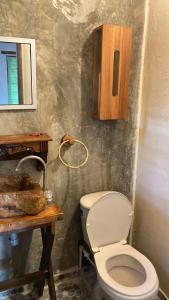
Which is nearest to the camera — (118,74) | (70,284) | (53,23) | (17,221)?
(17,221)

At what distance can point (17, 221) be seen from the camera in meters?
1.32

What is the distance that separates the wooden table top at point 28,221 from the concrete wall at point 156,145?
775 millimetres

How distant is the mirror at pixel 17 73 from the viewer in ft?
4.74

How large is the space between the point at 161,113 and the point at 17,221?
114 centimetres

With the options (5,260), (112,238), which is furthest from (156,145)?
(5,260)

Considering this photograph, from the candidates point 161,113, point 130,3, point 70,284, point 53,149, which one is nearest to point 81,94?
point 53,149

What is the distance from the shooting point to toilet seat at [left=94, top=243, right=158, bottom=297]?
1.39m

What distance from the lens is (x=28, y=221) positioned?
1.33m

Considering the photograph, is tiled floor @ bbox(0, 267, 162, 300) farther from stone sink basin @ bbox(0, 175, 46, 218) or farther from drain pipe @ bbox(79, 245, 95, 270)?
stone sink basin @ bbox(0, 175, 46, 218)

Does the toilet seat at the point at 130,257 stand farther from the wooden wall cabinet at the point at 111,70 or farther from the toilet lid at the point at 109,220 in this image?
the wooden wall cabinet at the point at 111,70

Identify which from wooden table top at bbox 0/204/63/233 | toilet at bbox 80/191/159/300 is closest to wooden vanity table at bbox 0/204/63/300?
wooden table top at bbox 0/204/63/233

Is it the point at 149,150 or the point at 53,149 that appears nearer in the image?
the point at 53,149

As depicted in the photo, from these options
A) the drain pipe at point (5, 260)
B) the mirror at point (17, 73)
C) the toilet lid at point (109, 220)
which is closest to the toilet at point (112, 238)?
the toilet lid at point (109, 220)

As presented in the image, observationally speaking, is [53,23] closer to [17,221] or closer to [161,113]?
[161,113]
